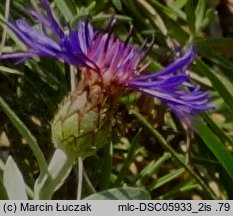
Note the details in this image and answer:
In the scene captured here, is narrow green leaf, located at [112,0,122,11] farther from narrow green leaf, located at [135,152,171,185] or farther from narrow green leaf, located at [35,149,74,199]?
narrow green leaf, located at [35,149,74,199]

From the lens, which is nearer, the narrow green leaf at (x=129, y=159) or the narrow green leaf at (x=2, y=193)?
the narrow green leaf at (x=2, y=193)

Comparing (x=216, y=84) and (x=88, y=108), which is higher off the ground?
(x=216, y=84)

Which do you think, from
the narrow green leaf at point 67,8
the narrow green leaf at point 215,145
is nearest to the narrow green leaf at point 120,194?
the narrow green leaf at point 215,145

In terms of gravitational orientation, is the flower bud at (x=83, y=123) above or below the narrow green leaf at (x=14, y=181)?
above

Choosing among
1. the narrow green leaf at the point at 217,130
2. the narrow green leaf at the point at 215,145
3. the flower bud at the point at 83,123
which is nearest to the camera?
the flower bud at the point at 83,123

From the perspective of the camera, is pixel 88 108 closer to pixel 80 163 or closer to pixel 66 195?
pixel 80 163

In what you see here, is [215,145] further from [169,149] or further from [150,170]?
[150,170]

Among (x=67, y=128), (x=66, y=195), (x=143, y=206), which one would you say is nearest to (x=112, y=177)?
(x=66, y=195)

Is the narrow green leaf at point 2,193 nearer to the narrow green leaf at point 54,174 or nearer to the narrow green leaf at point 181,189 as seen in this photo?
the narrow green leaf at point 54,174
